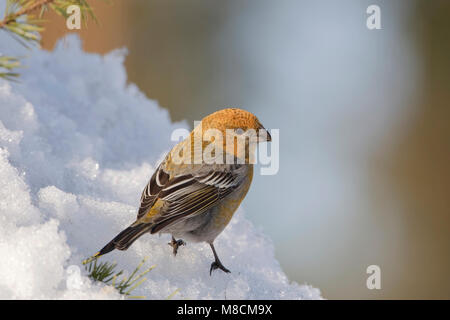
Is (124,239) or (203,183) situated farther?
(203,183)

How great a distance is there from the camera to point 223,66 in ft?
22.1

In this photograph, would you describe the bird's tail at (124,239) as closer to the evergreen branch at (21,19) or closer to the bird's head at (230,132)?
the evergreen branch at (21,19)

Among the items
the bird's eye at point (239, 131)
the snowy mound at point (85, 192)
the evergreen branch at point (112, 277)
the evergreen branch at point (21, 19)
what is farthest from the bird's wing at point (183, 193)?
the evergreen branch at point (21, 19)

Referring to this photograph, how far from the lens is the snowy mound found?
171cm

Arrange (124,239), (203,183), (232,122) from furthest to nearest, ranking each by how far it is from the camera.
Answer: (232,122)
(203,183)
(124,239)

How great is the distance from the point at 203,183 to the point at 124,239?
93 centimetres

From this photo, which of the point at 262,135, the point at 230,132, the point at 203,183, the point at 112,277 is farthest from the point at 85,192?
the point at 262,135

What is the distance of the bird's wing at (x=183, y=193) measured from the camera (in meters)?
2.57

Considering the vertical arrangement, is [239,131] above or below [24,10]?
below

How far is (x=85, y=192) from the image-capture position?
2559 mm

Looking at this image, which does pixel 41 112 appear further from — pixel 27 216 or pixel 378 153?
pixel 378 153

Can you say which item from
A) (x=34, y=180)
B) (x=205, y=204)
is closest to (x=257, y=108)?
(x=205, y=204)

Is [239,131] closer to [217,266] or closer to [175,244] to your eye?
[175,244]

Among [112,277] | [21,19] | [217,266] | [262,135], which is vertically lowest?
[217,266]
